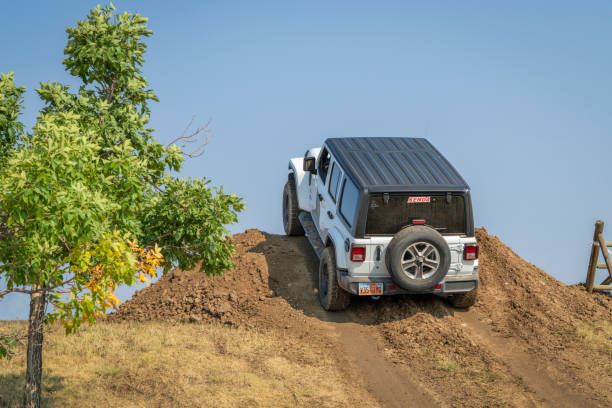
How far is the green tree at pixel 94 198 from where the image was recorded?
7320 mm

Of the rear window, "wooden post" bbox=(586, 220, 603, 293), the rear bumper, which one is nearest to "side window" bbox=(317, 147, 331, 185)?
the rear window

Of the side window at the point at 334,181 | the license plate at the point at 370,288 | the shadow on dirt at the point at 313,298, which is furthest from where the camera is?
the side window at the point at 334,181

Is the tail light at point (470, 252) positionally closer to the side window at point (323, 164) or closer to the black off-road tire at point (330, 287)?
the black off-road tire at point (330, 287)

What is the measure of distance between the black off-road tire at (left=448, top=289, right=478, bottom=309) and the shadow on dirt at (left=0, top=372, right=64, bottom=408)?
24.9ft

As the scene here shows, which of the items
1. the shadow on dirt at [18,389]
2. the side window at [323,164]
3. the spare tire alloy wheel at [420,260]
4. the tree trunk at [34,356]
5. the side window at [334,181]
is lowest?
the shadow on dirt at [18,389]

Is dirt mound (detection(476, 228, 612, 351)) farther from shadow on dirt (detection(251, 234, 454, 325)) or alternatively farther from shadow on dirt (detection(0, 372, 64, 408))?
shadow on dirt (detection(0, 372, 64, 408))

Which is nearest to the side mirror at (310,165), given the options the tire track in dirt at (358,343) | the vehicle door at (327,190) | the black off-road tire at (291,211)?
the vehicle door at (327,190)

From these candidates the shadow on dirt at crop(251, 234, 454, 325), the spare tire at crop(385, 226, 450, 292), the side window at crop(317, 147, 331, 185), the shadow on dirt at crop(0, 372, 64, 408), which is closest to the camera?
the shadow on dirt at crop(0, 372, 64, 408)

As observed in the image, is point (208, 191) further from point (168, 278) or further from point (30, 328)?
point (168, 278)

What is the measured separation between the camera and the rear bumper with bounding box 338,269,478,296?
11938 millimetres

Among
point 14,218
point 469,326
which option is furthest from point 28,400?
point 469,326

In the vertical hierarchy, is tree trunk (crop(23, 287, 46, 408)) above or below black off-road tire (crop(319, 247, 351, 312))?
below

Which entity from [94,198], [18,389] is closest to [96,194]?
[94,198]

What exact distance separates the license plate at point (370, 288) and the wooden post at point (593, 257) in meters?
5.78
